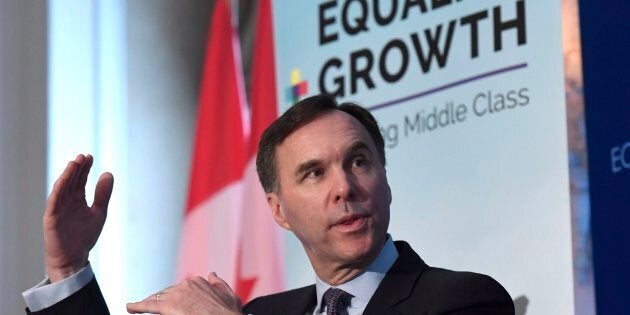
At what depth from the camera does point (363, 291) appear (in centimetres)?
277

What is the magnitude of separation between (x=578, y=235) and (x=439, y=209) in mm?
527

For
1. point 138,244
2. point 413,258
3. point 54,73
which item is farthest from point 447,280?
point 54,73

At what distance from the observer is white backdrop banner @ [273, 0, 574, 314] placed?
3033mm

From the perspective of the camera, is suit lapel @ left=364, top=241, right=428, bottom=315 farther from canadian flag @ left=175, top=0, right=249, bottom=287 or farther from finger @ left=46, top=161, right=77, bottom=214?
canadian flag @ left=175, top=0, right=249, bottom=287

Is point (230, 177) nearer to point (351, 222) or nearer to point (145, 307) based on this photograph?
point (351, 222)

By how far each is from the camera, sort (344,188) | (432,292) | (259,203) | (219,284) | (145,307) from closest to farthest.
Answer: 1. (145,307)
2. (219,284)
3. (432,292)
4. (344,188)
5. (259,203)

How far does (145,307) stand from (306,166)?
24.2 inches

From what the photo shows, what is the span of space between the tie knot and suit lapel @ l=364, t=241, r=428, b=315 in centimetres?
11

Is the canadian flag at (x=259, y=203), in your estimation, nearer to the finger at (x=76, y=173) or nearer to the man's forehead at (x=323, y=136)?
the man's forehead at (x=323, y=136)

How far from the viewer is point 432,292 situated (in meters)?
2.61

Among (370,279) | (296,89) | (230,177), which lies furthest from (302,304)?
(230,177)

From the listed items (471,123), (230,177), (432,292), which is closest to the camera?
(432,292)

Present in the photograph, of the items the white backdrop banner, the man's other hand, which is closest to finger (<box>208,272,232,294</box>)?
the man's other hand

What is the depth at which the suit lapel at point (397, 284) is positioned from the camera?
2.63 m
